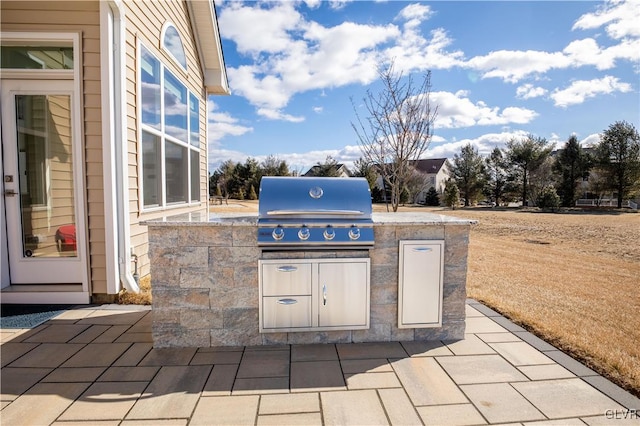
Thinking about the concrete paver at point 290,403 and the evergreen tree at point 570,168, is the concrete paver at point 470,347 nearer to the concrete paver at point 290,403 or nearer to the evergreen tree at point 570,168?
the concrete paver at point 290,403

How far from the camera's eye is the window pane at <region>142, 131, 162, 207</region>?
418 cm

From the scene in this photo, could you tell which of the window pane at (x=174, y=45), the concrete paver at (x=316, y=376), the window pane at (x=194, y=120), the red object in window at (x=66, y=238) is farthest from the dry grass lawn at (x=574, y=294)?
the window pane at (x=174, y=45)

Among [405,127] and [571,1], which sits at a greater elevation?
[571,1]

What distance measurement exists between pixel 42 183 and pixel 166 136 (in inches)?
64.9

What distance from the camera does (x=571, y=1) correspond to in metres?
6.73

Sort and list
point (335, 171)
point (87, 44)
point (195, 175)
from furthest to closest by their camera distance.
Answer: point (335, 171) → point (195, 175) → point (87, 44)

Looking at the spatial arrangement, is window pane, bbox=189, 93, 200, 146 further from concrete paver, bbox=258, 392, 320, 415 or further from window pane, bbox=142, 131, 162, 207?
concrete paver, bbox=258, 392, 320, 415

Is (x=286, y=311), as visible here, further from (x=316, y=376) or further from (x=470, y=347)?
(x=470, y=347)

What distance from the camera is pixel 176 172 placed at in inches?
209

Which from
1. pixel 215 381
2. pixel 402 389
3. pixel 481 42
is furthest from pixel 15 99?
pixel 481 42

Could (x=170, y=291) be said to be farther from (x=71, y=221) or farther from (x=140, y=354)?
(x=71, y=221)

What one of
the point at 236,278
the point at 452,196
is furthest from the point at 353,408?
the point at 452,196

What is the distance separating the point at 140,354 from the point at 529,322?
3.42m

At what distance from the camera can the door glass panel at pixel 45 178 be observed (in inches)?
141
